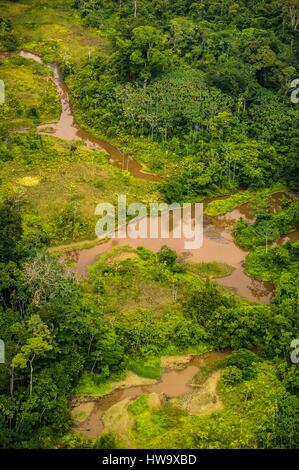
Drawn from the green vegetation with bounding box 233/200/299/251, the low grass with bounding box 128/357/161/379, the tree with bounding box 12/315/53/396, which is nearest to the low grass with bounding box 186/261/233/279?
the green vegetation with bounding box 233/200/299/251

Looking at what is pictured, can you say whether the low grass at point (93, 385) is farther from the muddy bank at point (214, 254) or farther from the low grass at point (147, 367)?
the muddy bank at point (214, 254)

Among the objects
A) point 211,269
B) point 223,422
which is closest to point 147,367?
point 223,422

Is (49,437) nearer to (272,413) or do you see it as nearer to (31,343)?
(31,343)

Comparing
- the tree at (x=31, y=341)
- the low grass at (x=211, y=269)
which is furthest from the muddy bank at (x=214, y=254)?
the tree at (x=31, y=341)

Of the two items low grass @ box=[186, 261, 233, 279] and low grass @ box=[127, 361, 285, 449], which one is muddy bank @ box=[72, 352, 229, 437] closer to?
low grass @ box=[127, 361, 285, 449]

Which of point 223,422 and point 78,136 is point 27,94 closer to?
point 78,136
